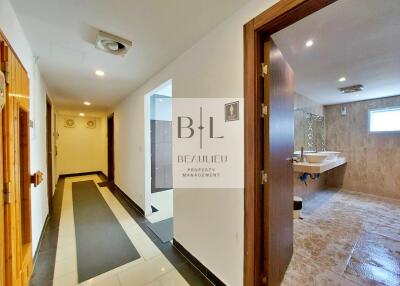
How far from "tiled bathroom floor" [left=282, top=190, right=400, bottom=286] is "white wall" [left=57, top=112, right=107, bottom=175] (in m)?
6.34

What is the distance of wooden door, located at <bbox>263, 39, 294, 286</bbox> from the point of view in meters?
1.33

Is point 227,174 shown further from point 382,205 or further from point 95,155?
point 95,155

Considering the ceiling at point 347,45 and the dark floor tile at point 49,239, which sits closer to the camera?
the ceiling at point 347,45

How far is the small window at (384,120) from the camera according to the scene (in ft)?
13.0

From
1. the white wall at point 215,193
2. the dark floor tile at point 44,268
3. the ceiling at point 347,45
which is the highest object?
the ceiling at point 347,45

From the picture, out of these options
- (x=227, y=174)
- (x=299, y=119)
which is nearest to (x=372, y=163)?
(x=299, y=119)

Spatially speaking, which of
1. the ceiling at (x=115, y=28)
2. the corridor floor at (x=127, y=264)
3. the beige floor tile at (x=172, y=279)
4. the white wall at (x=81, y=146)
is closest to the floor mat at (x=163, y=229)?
the corridor floor at (x=127, y=264)

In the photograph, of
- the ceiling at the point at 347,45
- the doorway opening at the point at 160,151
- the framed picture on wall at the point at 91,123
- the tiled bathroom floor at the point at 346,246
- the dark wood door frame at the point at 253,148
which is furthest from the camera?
the framed picture on wall at the point at 91,123

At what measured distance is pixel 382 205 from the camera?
3.59m

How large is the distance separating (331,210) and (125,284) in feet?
11.7

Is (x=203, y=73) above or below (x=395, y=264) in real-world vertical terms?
above

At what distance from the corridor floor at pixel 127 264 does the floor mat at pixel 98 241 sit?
0.16 ft

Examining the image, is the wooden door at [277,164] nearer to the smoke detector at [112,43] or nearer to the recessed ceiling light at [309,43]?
the recessed ceiling light at [309,43]

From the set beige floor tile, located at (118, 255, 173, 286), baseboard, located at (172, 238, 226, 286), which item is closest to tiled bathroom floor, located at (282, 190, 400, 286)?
baseboard, located at (172, 238, 226, 286)
